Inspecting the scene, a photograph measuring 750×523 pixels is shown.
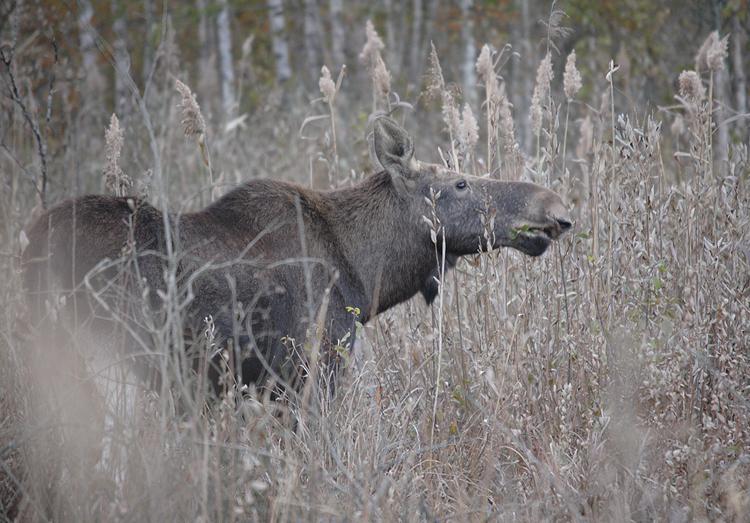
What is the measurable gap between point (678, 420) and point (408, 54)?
18.3 m

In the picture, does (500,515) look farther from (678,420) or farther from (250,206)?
(250,206)

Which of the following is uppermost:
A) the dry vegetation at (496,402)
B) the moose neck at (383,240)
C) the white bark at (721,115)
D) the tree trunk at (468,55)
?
the tree trunk at (468,55)

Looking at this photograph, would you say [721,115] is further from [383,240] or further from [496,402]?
[496,402]

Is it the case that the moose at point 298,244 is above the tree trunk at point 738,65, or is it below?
below

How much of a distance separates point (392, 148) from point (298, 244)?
89cm

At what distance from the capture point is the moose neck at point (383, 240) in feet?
18.2

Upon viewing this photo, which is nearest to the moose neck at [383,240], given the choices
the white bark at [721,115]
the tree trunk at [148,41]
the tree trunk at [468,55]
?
the white bark at [721,115]

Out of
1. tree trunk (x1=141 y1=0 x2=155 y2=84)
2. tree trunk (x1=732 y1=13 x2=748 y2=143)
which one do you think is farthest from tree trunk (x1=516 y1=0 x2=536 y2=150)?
tree trunk (x1=141 y1=0 x2=155 y2=84)

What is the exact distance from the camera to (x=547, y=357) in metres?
4.96

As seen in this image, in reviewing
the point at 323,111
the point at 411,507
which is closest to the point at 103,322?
the point at 411,507

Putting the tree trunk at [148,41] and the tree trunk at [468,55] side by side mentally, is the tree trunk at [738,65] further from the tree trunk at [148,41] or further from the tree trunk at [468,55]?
the tree trunk at [148,41]

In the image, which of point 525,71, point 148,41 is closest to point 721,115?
point 525,71

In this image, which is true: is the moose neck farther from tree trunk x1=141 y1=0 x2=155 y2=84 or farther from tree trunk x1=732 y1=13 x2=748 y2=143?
tree trunk x1=141 y1=0 x2=155 y2=84

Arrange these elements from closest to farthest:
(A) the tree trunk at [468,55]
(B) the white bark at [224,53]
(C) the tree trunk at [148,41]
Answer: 1. (C) the tree trunk at [148,41]
2. (A) the tree trunk at [468,55]
3. (B) the white bark at [224,53]
